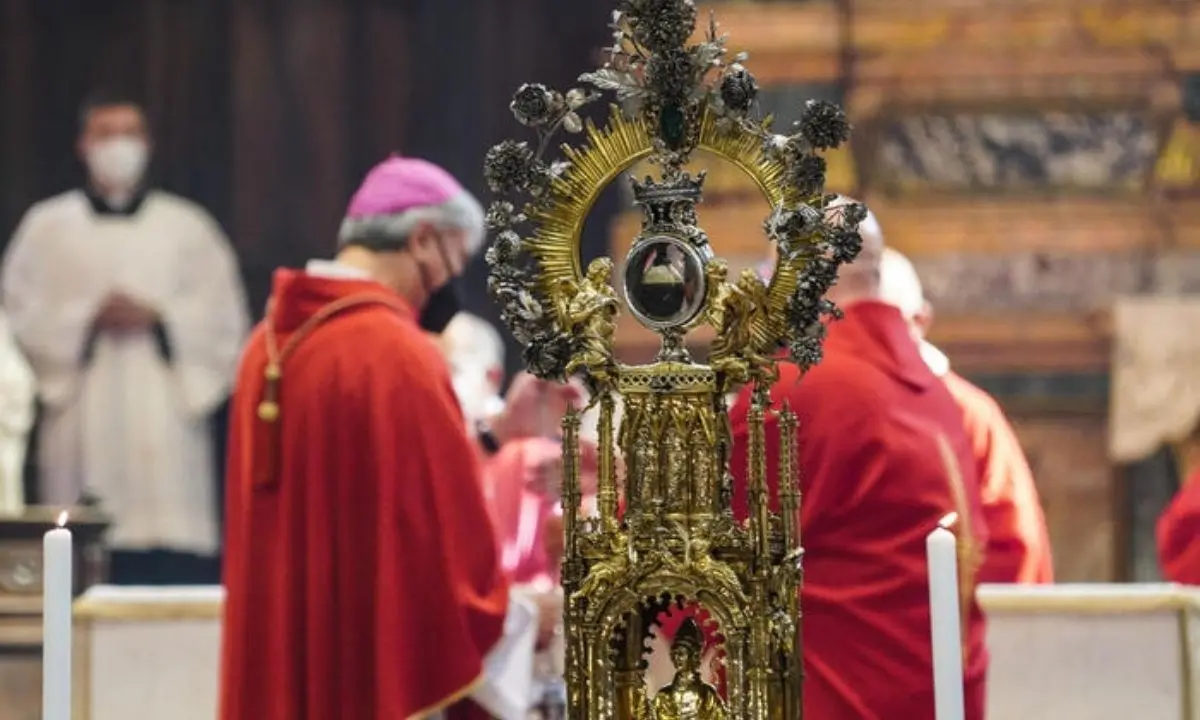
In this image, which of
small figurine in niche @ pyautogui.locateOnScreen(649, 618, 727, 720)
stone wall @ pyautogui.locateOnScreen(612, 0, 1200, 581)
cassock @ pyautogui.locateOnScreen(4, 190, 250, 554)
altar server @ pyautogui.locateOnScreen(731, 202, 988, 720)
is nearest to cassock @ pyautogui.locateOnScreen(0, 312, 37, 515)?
cassock @ pyautogui.locateOnScreen(4, 190, 250, 554)

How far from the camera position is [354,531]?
416cm

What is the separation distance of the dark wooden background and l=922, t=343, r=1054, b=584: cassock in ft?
16.6

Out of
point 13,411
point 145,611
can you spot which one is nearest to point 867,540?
point 145,611

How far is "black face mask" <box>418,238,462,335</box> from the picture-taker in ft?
15.2

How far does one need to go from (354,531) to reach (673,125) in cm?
168

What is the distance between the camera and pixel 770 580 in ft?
8.63

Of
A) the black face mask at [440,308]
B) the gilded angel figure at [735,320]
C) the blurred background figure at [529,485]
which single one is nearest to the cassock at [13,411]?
the blurred background figure at [529,485]

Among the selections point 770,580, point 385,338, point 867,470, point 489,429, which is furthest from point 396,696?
point 489,429

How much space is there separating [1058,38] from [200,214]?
3742mm

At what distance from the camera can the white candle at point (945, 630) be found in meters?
2.51

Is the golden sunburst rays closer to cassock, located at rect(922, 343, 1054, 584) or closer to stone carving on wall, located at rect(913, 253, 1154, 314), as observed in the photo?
cassock, located at rect(922, 343, 1054, 584)

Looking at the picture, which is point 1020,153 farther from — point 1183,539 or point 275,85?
point 1183,539

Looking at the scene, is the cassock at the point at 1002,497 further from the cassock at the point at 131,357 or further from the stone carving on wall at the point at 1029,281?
the cassock at the point at 131,357

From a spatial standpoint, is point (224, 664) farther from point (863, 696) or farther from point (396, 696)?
point (863, 696)
